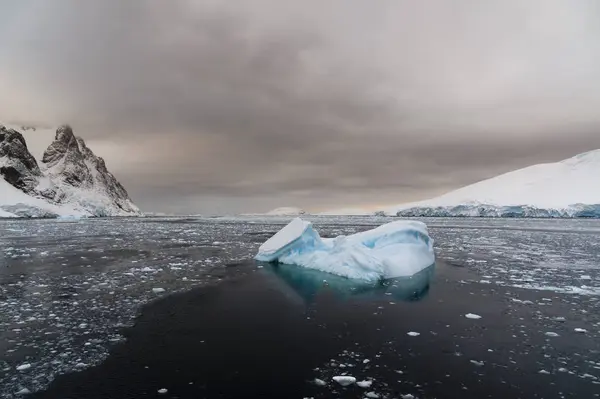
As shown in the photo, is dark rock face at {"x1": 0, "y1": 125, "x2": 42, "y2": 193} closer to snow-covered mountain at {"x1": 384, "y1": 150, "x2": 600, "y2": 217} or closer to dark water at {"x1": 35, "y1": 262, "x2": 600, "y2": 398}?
snow-covered mountain at {"x1": 384, "y1": 150, "x2": 600, "y2": 217}

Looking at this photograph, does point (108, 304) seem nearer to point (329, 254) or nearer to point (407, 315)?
A: point (407, 315)

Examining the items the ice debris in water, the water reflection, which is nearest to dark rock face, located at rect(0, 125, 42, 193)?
the water reflection

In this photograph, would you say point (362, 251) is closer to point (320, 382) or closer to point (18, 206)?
point (320, 382)

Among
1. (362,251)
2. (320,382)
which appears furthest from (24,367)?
(362,251)

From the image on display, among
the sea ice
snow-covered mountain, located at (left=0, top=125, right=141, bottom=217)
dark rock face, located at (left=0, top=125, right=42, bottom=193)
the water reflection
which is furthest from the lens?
dark rock face, located at (left=0, top=125, right=42, bottom=193)

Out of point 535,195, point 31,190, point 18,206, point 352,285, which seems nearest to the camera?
point 352,285
